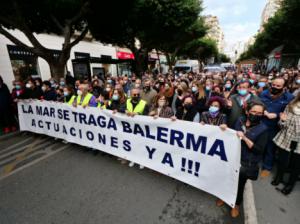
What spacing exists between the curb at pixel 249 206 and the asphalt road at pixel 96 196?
0.40 feet

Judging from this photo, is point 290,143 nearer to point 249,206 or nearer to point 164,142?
point 249,206

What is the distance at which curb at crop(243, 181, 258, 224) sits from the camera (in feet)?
7.08

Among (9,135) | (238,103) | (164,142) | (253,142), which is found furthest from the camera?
(9,135)

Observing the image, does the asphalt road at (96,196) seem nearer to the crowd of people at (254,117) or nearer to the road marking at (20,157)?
the road marking at (20,157)

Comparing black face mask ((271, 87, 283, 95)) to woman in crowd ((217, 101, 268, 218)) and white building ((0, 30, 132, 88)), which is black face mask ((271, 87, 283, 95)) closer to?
woman in crowd ((217, 101, 268, 218))

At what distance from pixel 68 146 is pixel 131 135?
222 cm

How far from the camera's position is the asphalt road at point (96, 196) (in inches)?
91.7

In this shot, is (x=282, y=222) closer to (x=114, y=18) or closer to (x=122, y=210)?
(x=122, y=210)

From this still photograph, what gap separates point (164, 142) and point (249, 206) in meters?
1.48

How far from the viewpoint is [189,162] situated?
2684mm

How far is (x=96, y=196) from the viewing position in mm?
2723

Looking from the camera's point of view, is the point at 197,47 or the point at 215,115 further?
the point at 197,47

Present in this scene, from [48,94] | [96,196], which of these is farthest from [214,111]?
[48,94]

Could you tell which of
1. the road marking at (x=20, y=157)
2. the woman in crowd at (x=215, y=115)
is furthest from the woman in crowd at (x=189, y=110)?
the road marking at (x=20, y=157)
